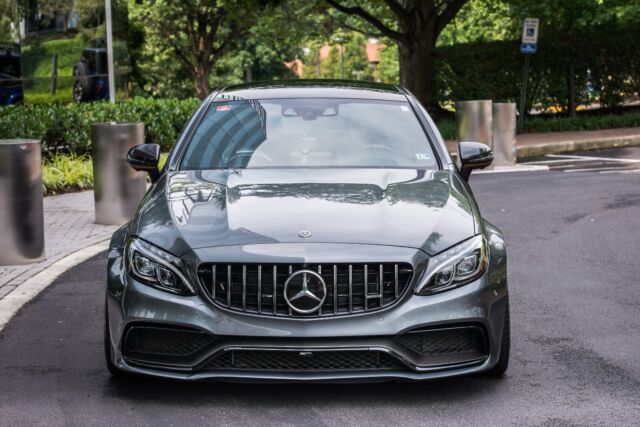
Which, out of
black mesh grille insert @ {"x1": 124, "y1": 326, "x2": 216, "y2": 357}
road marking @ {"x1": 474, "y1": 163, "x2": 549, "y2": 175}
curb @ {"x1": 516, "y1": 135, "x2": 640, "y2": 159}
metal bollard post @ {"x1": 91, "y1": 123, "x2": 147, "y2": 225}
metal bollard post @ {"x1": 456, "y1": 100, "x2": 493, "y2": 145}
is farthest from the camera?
curb @ {"x1": 516, "y1": 135, "x2": 640, "y2": 159}

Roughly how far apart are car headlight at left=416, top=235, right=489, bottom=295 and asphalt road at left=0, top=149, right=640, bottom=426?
56cm

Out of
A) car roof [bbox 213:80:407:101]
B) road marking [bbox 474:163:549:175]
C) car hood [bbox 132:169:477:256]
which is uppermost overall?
car roof [bbox 213:80:407:101]

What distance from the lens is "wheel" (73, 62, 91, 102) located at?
1949 centimetres

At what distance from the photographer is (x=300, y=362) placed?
16.9ft

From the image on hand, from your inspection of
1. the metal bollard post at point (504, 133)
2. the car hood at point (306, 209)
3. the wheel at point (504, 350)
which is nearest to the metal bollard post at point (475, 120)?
the metal bollard post at point (504, 133)

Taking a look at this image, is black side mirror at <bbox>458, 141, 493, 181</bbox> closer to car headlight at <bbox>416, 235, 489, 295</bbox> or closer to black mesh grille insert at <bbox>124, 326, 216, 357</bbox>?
car headlight at <bbox>416, 235, 489, 295</bbox>

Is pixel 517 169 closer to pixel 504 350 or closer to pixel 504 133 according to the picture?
pixel 504 133

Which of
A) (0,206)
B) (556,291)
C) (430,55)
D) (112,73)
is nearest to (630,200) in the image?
(556,291)

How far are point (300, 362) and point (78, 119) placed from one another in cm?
1220

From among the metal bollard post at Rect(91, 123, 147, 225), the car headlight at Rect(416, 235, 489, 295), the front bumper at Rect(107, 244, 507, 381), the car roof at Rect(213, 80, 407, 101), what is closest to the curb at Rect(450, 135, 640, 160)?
the metal bollard post at Rect(91, 123, 147, 225)

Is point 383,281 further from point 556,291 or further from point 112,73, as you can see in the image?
point 112,73

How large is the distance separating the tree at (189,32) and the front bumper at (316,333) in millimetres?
39437

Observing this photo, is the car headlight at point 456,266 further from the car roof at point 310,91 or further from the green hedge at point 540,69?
the green hedge at point 540,69

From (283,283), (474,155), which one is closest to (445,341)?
(283,283)
